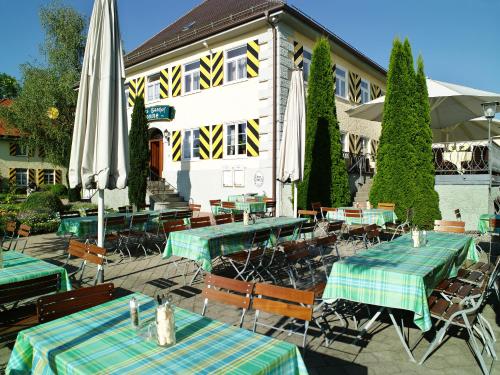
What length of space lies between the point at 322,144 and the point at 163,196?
7023mm

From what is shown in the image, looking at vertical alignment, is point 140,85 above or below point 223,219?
above

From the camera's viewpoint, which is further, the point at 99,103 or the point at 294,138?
the point at 294,138

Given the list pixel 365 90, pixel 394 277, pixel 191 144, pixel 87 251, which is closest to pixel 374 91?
pixel 365 90

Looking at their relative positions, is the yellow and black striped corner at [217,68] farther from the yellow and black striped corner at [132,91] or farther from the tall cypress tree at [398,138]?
the tall cypress tree at [398,138]

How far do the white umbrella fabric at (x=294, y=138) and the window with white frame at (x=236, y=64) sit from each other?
18.4ft

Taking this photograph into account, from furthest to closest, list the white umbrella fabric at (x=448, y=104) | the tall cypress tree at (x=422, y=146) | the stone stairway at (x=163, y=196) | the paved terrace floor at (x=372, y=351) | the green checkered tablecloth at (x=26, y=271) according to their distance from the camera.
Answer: the stone stairway at (x=163, y=196), the tall cypress tree at (x=422, y=146), the white umbrella fabric at (x=448, y=104), the green checkered tablecloth at (x=26, y=271), the paved terrace floor at (x=372, y=351)

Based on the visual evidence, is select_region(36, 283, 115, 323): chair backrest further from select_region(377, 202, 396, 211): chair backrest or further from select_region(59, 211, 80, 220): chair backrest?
select_region(377, 202, 396, 211): chair backrest

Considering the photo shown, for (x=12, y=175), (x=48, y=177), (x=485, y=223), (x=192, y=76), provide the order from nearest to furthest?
1. (x=485, y=223)
2. (x=192, y=76)
3. (x=12, y=175)
4. (x=48, y=177)

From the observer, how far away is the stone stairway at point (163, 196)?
15.2m

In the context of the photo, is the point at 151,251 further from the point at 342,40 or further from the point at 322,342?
the point at 342,40

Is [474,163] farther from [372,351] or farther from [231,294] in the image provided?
[231,294]

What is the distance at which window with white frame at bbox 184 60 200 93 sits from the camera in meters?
15.9

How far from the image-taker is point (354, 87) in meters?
17.8

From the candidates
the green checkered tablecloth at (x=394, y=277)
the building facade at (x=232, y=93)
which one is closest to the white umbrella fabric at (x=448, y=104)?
the building facade at (x=232, y=93)
